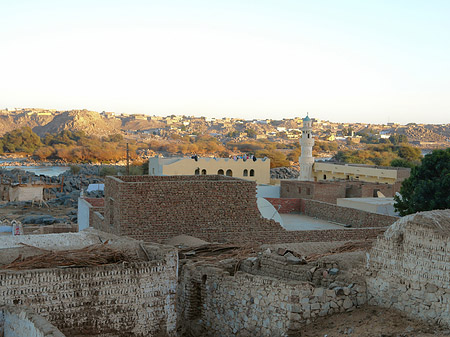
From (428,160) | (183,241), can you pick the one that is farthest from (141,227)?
(428,160)

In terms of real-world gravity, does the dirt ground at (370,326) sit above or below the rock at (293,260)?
below

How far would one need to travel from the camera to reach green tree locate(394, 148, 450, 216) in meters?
24.7

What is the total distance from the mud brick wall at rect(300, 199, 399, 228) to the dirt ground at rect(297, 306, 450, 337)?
30.5 feet

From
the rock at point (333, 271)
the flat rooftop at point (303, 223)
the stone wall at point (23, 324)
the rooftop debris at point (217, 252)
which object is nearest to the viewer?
the stone wall at point (23, 324)

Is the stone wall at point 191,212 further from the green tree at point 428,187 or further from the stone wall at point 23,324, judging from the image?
the green tree at point 428,187

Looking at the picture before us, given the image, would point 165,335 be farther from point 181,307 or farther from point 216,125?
point 216,125

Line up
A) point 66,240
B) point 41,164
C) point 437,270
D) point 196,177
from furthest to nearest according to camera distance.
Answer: point 41,164 < point 196,177 < point 66,240 < point 437,270

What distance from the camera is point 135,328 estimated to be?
31.9 feet

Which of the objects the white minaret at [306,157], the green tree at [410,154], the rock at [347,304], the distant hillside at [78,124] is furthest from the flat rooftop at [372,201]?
the distant hillside at [78,124]

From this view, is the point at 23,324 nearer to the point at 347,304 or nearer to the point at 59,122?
the point at 347,304

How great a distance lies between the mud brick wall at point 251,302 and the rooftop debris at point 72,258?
1.43 metres

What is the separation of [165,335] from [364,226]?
10.4m

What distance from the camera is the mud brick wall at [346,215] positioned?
18297 millimetres

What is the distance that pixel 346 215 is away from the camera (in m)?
19.7
